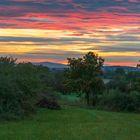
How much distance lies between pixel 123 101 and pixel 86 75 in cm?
1682

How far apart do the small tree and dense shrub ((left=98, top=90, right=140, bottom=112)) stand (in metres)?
10.7

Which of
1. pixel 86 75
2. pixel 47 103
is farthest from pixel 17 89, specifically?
pixel 86 75

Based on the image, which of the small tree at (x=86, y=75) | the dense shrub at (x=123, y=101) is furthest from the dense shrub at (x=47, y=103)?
the small tree at (x=86, y=75)

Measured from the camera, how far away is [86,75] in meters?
86.2

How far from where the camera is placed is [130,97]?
228 ft

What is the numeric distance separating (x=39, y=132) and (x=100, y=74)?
56164 millimetres

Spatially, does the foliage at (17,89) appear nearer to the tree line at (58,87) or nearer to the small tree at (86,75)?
the tree line at (58,87)

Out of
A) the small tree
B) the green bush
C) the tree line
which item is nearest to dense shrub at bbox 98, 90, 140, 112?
the tree line

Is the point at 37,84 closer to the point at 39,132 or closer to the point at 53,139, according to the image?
the point at 39,132

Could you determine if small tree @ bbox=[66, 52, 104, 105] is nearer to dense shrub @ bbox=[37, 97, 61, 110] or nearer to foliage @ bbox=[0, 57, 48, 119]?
dense shrub @ bbox=[37, 97, 61, 110]

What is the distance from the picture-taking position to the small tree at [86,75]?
8450cm

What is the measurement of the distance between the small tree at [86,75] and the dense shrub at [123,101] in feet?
35.1

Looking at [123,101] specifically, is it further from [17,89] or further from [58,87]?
[58,87]

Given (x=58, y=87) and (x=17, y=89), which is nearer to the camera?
(x=17, y=89)
